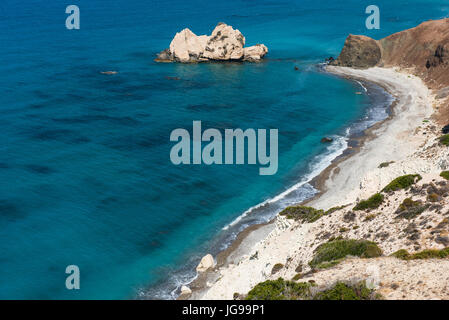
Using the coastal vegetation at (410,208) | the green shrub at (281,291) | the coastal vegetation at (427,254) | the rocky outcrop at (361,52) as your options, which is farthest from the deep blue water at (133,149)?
the coastal vegetation at (427,254)

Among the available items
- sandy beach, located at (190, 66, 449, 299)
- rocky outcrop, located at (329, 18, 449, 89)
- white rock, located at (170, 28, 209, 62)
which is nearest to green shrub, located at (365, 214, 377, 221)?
sandy beach, located at (190, 66, 449, 299)

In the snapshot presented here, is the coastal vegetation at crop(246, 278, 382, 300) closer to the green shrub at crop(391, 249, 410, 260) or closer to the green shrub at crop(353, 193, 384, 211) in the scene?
the green shrub at crop(391, 249, 410, 260)

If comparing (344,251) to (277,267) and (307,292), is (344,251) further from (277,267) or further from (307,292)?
(307,292)

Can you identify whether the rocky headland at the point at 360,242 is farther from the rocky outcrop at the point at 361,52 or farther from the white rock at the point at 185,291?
the rocky outcrop at the point at 361,52

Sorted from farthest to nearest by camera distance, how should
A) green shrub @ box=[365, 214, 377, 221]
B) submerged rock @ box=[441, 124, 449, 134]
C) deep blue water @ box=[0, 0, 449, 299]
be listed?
submerged rock @ box=[441, 124, 449, 134], deep blue water @ box=[0, 0, 449, 299], green shrub @ box=[365, 214, 377, 221]

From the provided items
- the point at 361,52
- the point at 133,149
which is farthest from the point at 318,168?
the point at 361,52

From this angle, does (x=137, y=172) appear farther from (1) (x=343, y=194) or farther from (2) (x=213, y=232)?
(1) (x=343, y=194)
